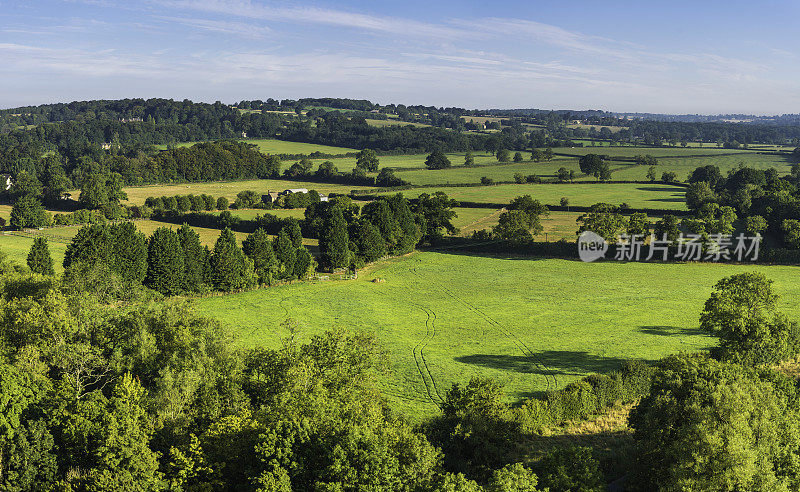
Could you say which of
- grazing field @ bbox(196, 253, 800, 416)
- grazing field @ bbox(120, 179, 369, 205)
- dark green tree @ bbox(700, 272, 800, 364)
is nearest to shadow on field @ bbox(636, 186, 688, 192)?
grazing field @ bbox(196, 253, 800, 416)

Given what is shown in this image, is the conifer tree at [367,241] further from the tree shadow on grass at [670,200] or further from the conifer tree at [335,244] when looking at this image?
the tree shadow on grass at [670,200]

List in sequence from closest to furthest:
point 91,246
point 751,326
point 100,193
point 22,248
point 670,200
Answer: point 751,326 → point 91,246 → point 22,248 → point 100,193 → point 670,200

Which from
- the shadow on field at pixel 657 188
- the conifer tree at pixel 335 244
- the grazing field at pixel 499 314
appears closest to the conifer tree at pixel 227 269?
the grazing field at pixel 499 314

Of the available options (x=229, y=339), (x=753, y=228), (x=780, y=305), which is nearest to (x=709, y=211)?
(x=753, y=228)

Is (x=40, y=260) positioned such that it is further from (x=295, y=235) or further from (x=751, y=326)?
(x=751, y=326)

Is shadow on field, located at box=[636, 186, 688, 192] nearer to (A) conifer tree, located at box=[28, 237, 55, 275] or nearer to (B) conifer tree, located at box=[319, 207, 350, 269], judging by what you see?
(B) conifer tree, located at box=[319, 207, 350, 269]

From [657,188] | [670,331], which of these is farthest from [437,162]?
[670,331]

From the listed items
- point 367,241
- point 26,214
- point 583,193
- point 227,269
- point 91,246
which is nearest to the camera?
point 91,246
